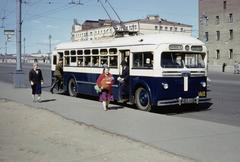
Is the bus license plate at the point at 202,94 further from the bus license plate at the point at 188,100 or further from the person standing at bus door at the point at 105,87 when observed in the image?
the person standing at bus door at the point at 105,87

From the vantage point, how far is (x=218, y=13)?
3334 inches

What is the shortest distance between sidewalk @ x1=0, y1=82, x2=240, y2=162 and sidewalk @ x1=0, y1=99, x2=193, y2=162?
1.29ft

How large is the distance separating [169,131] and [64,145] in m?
2.74

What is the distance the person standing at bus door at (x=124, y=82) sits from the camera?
16.3m

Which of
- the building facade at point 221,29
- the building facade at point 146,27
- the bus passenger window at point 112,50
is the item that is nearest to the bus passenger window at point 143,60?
the bus passenger window at point 112,50

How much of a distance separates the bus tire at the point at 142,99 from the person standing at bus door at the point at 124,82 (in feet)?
2.26

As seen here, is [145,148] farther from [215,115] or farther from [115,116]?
[215,115]

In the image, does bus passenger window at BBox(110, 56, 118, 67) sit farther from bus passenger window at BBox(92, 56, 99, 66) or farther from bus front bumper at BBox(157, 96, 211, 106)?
bus front bumper at BBox(157, 96, 211, 106)

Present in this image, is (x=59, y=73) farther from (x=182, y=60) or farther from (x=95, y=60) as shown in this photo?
(x=182, y=60)

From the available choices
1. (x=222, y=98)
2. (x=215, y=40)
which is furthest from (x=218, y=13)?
(x=222, y=98)

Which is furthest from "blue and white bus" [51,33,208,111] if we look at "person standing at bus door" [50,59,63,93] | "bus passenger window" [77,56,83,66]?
"person standing at bus door" [50,59,63,93]

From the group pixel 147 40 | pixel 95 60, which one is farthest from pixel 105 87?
pixel 95 60

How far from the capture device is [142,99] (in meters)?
15.6

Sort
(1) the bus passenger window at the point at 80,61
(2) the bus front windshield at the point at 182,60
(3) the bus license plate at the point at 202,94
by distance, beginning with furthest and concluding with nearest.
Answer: (1) the bus passenger window at the point at 80,61 → (3) the bus license plate at the point at 202,94 → (2) the bus front windshield at the point at 182,60
